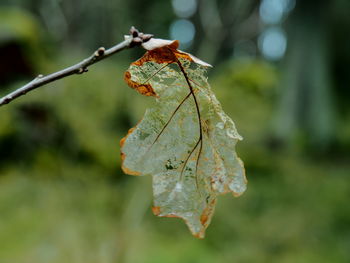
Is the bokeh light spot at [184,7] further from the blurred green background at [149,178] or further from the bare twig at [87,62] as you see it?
the bare twig at [87,62]

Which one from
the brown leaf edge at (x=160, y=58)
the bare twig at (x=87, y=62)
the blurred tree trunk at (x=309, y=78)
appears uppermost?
the bare twig at (x=87, y=62)

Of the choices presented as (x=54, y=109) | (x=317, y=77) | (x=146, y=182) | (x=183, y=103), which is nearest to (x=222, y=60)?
(x=317, y=77)

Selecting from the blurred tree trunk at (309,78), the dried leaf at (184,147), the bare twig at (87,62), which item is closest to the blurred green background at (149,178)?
the blurred tree trunk at (309,78)

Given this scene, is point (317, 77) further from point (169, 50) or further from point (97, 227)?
point (169, 50)

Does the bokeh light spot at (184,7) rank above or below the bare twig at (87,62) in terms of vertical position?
below

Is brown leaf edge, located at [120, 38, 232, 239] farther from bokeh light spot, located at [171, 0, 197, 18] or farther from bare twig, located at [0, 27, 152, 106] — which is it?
bokeh light spot, located at [171, 0, 197, 18]

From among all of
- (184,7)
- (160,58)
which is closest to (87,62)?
(160,58)
